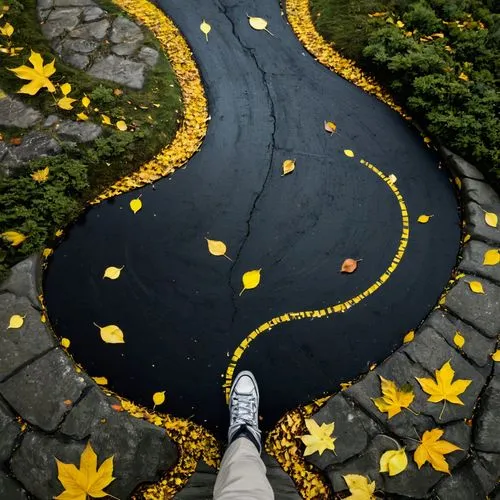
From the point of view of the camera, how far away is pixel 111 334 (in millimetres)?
3271

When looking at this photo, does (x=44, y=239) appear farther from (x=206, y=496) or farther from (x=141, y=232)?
(x=206, y=496)

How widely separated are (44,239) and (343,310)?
2.54m

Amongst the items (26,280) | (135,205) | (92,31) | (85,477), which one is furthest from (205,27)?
(85,477)

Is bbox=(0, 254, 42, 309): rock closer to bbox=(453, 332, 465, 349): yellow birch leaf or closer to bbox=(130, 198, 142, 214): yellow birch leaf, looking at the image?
bbox=(130, 198, 142, 214): yellow birch leaf

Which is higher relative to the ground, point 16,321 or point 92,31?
point 92,31

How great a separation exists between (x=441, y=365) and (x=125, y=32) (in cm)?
480

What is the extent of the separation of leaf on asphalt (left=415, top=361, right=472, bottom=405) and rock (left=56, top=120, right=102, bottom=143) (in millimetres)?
3546

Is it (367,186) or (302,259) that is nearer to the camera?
(302,259)

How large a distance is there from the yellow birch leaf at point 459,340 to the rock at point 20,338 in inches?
122

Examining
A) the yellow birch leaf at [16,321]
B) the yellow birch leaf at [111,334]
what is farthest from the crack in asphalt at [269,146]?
the yellow birch leaf at [16,321]

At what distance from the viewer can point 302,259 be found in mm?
3711

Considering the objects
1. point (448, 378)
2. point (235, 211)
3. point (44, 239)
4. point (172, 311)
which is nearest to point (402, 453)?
point (448, 378)

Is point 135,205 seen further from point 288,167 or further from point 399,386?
point 399,386

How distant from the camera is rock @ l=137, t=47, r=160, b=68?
4703mm
